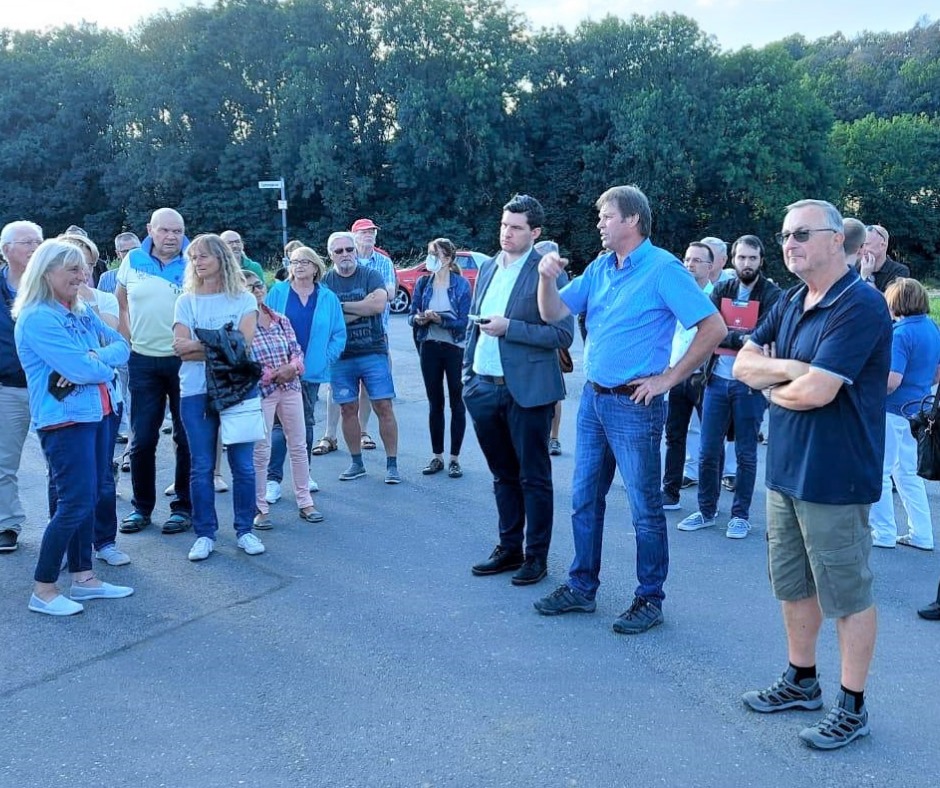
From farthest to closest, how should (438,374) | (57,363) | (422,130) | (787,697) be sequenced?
(422,130) → (438,374) → (57,363) → (787,697)

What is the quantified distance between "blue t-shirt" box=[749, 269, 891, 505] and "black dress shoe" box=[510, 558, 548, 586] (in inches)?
74.9

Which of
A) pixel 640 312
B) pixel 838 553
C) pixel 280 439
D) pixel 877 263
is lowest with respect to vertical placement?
pixel 280 439

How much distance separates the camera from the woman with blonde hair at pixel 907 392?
16.9 ft

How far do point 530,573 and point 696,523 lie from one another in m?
1.52

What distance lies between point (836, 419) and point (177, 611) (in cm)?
335

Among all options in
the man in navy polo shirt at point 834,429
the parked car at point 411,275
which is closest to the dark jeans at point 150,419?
the man in navy polo shirt at point 834,429

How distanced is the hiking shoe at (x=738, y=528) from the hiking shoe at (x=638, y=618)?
1464 millimetres

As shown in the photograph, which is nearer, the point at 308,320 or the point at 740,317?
the point at 740,317

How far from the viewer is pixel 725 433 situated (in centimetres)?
586

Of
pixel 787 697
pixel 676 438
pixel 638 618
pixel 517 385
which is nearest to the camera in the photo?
pixel 787 697

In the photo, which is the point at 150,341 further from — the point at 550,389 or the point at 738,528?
the point at 738,528

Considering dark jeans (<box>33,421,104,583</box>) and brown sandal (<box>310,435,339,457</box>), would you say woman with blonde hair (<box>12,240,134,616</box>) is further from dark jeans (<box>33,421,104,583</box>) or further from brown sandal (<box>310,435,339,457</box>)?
brown sandal (<box>310,435,339,457</box>)

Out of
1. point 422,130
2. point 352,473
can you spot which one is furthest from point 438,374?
point 422,130

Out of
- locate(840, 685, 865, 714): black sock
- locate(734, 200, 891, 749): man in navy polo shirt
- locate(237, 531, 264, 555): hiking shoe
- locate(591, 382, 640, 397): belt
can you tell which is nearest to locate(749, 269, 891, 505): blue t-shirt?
locate(734, 200, 891, 749): man in navy polo shirt
